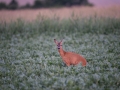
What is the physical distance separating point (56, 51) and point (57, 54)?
25.3 inches

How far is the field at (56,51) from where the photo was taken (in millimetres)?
6875

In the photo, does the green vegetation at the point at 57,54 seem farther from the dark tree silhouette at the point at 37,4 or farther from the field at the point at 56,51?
the dark tree silhouette at the point at 37,4

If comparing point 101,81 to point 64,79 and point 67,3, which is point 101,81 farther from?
point 67,3

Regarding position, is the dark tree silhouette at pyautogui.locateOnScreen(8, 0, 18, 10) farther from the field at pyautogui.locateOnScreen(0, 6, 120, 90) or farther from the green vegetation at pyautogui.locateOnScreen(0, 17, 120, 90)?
the green vegetation at pyautogui.locateOnScreen(0, 17, 120, 90)

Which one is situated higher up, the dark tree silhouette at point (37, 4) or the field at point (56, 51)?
the dark tree silhouette at point (37, 4)

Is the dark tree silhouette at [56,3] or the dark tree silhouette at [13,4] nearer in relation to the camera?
the dark tree silhouette at [13,4]

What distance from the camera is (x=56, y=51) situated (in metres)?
11.3

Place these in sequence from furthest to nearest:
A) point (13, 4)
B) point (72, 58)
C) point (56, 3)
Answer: point (56, 3) < point (13, 4) < point (72, 58)

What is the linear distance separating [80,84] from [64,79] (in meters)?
0.48

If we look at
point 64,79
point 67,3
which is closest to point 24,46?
point 64,79

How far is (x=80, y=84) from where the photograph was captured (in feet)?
21.8

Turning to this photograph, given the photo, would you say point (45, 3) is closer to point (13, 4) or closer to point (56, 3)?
point (56, 3)

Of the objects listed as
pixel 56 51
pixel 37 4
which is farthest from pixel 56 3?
pixel 56 51

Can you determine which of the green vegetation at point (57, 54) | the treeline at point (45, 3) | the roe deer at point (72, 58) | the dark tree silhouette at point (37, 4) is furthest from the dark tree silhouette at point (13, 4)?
the roe deer at point (72, 58)
